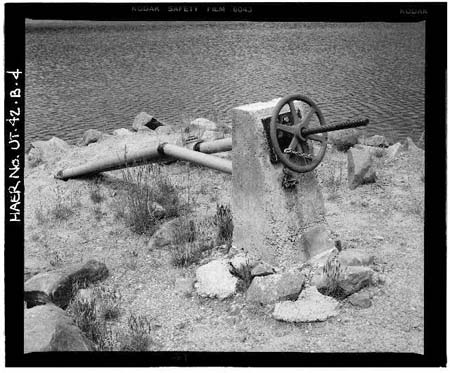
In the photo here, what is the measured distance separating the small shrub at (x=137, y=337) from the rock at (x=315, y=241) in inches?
76.5

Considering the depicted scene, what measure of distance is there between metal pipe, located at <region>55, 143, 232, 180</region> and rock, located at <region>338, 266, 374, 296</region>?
8.07 ft

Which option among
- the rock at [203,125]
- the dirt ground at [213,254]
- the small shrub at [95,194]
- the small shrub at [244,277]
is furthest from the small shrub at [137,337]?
the rock at [203,125]

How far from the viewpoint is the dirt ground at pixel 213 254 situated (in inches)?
245

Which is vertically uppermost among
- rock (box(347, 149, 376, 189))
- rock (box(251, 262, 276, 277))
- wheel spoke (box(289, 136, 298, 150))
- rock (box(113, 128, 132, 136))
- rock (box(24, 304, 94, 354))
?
rock (box(113, 128, 132, 136))

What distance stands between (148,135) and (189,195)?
413 cm

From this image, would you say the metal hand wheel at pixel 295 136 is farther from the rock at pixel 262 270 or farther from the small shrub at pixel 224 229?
the small shrub at pixel 224 229

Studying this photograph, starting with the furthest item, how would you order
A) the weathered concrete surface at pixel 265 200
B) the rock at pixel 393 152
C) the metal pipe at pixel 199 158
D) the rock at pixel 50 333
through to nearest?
the rock at pixel 393 152 < the metal pipe at pixel 199 158 < the weathered concrete surface at pixel 265 200 < the rock at pixel 50 333

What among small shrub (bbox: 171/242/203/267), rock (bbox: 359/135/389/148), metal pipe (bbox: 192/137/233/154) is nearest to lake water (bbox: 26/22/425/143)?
rock (bbox: 359/135/389/148)

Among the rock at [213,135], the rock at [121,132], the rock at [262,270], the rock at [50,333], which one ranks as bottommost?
the rock at [50,333]

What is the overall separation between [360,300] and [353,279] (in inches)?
9.0

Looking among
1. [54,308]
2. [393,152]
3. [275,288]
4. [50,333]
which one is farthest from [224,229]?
[393,152]

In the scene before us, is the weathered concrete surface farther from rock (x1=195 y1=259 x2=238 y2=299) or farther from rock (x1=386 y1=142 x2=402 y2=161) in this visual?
rock (x1=386 y1=142 x2=402 y2=161)

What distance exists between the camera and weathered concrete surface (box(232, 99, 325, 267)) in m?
6.72

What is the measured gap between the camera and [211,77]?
15.1 m
